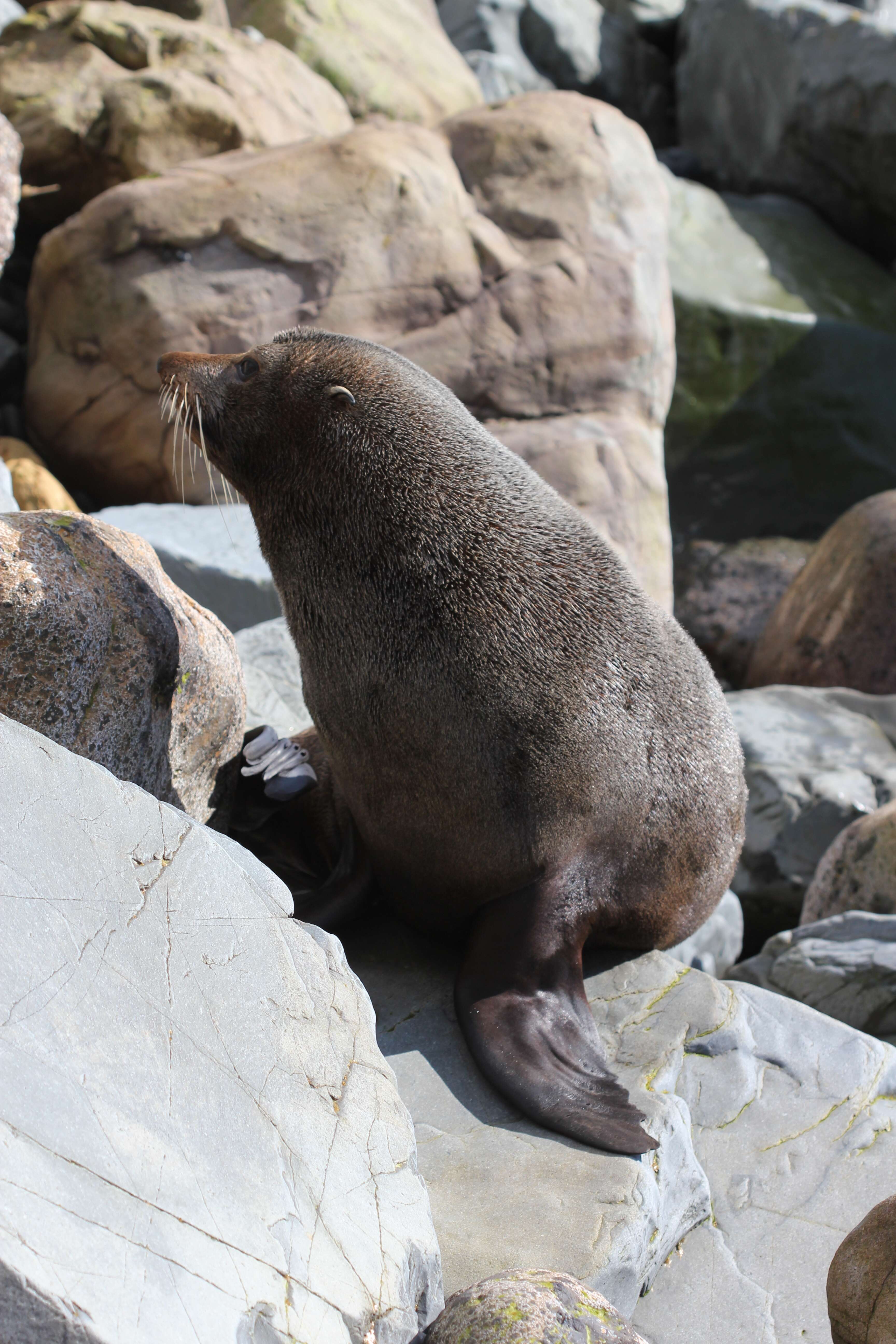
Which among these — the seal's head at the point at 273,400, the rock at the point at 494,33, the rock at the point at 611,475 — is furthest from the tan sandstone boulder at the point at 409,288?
the rock at the point at 494,33

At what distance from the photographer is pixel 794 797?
239 inches

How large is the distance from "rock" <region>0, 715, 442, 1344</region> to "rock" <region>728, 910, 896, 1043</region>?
2.32 meters

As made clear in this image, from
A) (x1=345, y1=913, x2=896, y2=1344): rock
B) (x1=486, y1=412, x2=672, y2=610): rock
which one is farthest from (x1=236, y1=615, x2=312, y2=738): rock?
(x1=486, y1=412, x2=672, y2=610): rock

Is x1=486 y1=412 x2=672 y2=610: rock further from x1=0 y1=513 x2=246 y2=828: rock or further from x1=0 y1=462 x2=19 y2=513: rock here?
x1=0 y1=513 x2=246 y2=828: rock

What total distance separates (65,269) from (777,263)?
9113 millimetres

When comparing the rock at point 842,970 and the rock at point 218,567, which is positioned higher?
the rock at point 842,970

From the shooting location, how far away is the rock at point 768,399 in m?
12.8

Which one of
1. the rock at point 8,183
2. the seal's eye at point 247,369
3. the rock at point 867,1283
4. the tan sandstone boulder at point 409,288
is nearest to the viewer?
the rock at point 867,1283

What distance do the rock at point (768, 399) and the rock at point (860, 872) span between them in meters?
8.18

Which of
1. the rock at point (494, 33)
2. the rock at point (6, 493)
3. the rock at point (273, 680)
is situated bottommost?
the rock at point (273, 680)

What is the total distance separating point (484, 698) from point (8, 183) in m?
4.05

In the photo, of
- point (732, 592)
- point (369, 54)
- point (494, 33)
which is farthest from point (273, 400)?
point (494, 33)

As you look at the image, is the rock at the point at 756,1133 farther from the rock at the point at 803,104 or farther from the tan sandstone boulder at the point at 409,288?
the rock at the point at 803,104

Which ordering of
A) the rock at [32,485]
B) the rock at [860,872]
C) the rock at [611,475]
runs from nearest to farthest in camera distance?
the rock at [860,872] < the rock at [32,485] < the rock at [611,475]
